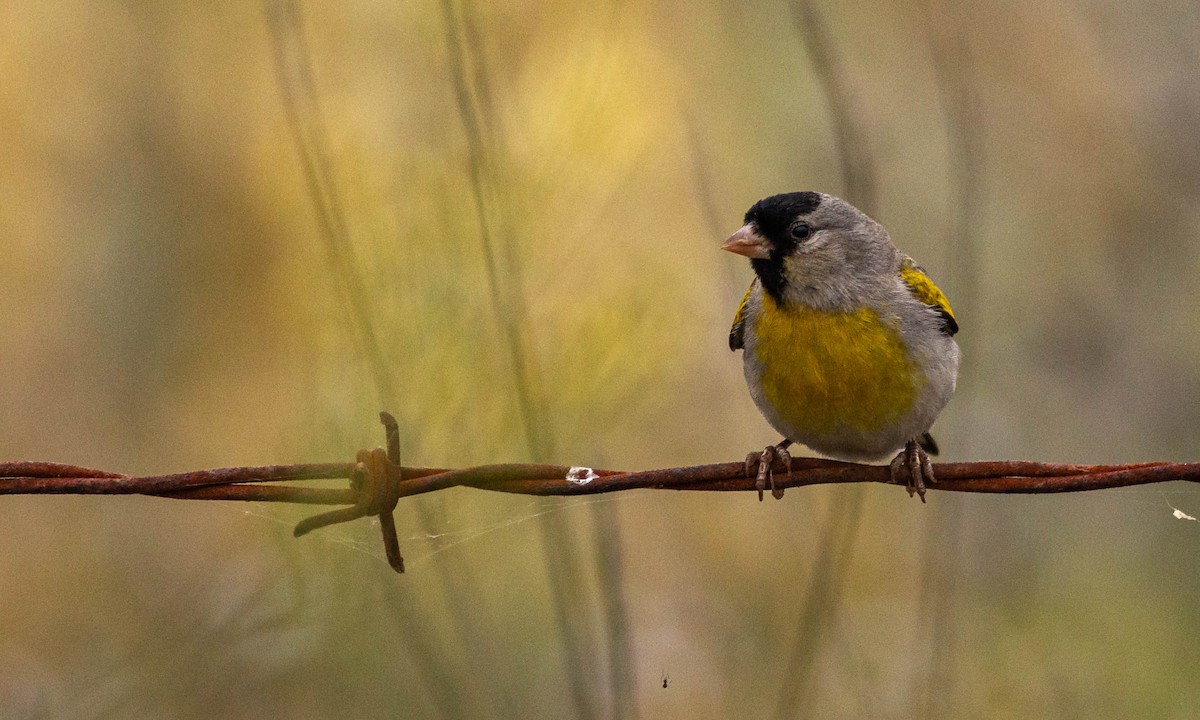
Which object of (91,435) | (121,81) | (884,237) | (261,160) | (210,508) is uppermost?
(121,81)

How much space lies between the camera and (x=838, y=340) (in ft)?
13.9

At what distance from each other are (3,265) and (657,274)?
3.74 m

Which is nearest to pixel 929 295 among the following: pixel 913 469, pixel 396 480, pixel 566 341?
pixel 913 469

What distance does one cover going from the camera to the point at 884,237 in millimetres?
4824

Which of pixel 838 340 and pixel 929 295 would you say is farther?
pixel 929 295

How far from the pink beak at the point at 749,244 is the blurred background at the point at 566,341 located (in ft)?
0.74

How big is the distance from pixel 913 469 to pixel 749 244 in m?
0.99

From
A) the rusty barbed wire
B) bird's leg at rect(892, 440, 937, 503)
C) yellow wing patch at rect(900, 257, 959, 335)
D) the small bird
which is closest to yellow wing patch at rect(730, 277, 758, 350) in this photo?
the small bird

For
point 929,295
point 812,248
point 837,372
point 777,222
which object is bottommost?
point 837,372

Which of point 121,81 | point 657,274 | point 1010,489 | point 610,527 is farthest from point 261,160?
point 1010,489

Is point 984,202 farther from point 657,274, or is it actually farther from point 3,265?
point 3,265

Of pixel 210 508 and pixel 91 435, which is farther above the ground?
pixel 91 435

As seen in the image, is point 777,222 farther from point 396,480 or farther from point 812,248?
point 396,480

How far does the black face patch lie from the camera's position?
181 inches
